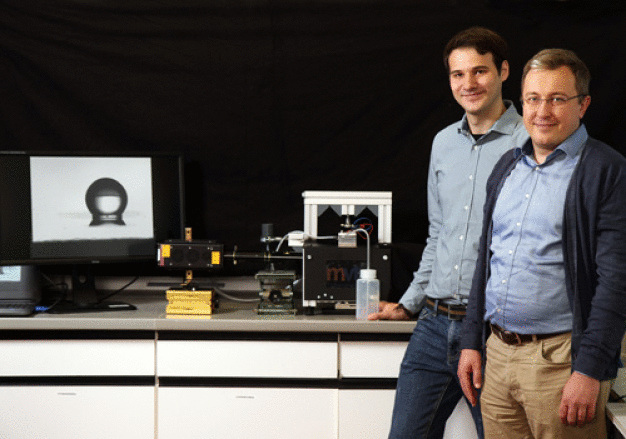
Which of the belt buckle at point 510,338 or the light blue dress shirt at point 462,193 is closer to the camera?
the belt buckle at point 510,338

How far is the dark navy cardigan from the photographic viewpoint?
1.68 meters

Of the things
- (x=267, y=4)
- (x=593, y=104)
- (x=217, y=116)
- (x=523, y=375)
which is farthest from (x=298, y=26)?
(x=523, y=375)

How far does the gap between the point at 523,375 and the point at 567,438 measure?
7.4 inches

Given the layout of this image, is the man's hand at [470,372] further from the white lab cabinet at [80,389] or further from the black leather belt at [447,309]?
the white lab cabinet at [80,389]

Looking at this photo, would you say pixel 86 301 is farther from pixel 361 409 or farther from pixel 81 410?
pixel 361 409

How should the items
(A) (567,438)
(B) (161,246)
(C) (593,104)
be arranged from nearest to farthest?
(A) (567,438) < (B) (161,246) < (C) (593,104)

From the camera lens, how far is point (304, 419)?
8.94 ft

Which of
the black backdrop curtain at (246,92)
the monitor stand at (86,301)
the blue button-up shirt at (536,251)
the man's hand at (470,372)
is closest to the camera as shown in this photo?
the blue button-up shirt at (536,251)

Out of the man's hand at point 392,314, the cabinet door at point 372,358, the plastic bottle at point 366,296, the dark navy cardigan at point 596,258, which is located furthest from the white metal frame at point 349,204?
the dark navy cardigan at point 596,258

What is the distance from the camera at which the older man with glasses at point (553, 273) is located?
5.57ft

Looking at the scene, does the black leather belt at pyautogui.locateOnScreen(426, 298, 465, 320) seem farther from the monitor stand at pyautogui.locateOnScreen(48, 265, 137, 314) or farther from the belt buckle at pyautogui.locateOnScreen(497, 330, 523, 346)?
the monitor stand at pyautogui.locateOnScreen(48, 265, 137, 314)

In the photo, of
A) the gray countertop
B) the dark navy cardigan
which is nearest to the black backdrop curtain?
the gray countertop

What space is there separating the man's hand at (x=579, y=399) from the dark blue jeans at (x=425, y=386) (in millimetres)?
593

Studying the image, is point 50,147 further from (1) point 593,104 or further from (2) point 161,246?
(1) point 593,104
